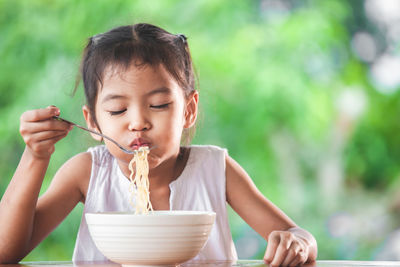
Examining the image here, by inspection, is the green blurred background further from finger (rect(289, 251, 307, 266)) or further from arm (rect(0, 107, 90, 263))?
finger (rect(289, 251, 307, 266))

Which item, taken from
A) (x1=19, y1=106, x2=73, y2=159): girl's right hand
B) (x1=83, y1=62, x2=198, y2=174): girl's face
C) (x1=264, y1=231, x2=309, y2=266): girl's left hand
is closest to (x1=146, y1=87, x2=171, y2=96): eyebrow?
(x1=83, y1=62, x2=198, y2=174): girl's face

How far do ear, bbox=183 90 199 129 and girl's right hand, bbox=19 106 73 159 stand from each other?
1.38ft

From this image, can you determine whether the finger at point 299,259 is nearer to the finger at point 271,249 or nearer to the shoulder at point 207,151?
the finger at point 271,249

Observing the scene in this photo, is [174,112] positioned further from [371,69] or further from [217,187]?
[371,69]

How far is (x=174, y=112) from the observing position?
140 centimetres

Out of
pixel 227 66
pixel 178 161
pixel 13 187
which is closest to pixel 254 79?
pixel 227 66

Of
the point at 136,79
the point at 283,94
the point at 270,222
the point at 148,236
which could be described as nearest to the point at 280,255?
the point at 148,236

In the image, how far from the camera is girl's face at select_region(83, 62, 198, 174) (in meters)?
1.33

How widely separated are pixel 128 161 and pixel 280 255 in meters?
0.53

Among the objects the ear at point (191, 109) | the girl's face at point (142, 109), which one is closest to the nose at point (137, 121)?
the girl's face at point (142, 109)

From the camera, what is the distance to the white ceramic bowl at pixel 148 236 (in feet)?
3.08

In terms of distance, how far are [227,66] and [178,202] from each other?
1.89 metres

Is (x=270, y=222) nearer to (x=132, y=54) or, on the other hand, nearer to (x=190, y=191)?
(x=190, y=191)

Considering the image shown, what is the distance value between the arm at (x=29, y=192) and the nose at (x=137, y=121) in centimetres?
16
